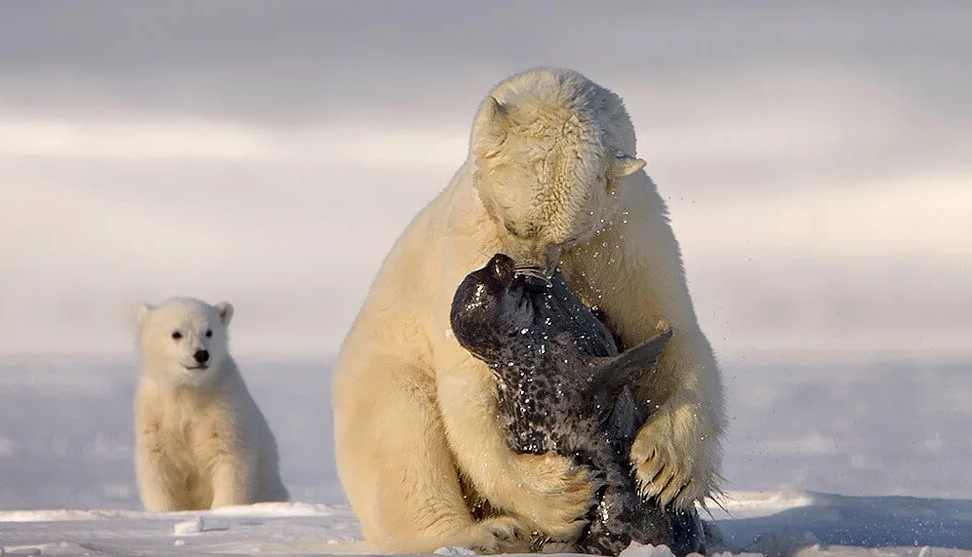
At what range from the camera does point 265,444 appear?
1128 cm

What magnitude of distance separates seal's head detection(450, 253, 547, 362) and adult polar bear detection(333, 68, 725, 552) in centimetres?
16

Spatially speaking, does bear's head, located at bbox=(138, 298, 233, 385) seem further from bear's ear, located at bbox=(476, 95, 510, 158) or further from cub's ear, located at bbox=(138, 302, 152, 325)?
bear's ear, located at bbox=(476, 95, 510, 158)

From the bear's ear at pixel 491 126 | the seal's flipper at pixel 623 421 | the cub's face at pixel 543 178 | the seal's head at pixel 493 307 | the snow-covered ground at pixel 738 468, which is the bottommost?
the snow-covered ground at pixel 738 468

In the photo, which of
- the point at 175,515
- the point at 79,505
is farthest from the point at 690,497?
the point at 79,505

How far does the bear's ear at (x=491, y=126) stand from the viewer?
5145mm

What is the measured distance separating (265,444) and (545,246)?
21.8 ft

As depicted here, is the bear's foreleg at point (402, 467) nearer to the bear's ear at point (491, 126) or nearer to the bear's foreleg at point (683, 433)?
the bear's foreleg at point (683, 433)

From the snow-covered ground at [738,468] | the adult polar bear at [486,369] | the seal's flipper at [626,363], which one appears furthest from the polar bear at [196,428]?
the seal's flipper at [626,363]

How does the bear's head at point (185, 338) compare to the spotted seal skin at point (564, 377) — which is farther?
the bear's head at point (185, 338)

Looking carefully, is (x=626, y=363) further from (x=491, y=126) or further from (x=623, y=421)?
(x=491, y=126)

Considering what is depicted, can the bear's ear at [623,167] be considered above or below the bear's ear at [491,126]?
below

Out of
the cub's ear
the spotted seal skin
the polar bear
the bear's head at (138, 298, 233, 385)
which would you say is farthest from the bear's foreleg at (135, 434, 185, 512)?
the spotted seal skin

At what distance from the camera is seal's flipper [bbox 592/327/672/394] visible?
16.1 feet

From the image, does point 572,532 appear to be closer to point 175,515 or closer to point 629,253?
point 629,253
